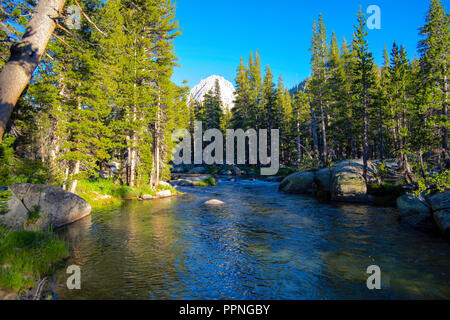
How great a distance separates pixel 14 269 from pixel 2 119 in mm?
3849

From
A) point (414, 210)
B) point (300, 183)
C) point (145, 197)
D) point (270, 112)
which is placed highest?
point (270, 112)

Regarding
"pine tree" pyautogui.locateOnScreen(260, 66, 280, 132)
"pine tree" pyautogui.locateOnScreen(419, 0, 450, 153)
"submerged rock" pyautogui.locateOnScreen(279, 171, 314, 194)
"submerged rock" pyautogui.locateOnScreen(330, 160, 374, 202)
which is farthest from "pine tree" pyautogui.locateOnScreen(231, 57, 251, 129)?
"pine tree" pyautogui.locateOnScreen(419, 0, 450, 153)

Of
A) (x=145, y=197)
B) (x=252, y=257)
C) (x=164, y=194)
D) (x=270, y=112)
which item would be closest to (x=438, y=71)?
(x=252, y=257)

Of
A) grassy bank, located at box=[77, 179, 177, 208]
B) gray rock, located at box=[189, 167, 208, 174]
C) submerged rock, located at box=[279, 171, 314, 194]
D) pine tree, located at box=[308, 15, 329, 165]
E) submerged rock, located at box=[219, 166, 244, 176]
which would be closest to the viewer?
grassy bank, located at box=[77, 179, 177, 208]

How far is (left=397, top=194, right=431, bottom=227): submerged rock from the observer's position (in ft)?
37.7

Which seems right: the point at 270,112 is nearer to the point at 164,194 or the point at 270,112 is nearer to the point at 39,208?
the point at 164,194

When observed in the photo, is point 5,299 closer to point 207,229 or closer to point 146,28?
point 207,229

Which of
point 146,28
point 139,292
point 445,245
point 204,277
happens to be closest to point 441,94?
point 445,245

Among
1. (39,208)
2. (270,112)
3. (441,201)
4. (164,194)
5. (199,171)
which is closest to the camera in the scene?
(39,208)

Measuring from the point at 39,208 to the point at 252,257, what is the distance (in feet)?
31.7

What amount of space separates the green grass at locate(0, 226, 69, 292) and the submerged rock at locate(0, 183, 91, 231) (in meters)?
2.12

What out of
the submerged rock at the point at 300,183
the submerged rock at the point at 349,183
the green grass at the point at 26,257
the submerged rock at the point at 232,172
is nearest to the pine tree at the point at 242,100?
the submerged rock at the point at 232,172

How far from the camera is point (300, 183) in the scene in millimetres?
25172

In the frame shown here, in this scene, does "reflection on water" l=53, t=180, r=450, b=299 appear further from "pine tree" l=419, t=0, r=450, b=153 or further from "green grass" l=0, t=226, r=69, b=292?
"pine tree" l=419, t=0, r=450, b=153
